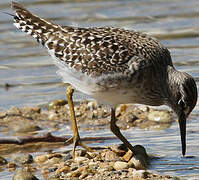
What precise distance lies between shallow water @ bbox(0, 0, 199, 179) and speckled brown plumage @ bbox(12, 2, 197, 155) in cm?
61

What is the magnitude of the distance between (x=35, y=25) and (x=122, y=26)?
246 inches

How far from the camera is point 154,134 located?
10961 millimetres

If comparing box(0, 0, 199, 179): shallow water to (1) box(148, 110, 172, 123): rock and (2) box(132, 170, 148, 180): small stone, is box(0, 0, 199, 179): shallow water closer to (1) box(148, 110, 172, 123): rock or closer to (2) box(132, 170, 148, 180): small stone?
(1) box(148, 110, 172, 123): rock

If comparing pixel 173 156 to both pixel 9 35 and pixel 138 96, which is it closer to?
pixel 138 96

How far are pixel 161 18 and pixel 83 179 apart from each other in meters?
9.53

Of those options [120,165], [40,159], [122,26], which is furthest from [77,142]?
[122,26]

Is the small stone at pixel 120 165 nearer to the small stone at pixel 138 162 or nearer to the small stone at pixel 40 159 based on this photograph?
the small stone at pixel 138 162

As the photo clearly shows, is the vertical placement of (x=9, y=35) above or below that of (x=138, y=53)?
below

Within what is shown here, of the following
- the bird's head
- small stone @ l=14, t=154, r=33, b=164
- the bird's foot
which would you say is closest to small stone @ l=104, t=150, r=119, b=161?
the bird's foot

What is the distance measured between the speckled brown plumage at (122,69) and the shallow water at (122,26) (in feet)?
1.99

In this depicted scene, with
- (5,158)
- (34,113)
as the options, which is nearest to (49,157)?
(5,158)

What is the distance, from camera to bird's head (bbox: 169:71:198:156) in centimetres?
964

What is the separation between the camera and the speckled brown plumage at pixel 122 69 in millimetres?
9883

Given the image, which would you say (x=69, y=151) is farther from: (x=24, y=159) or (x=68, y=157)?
(x=24, y=159)
